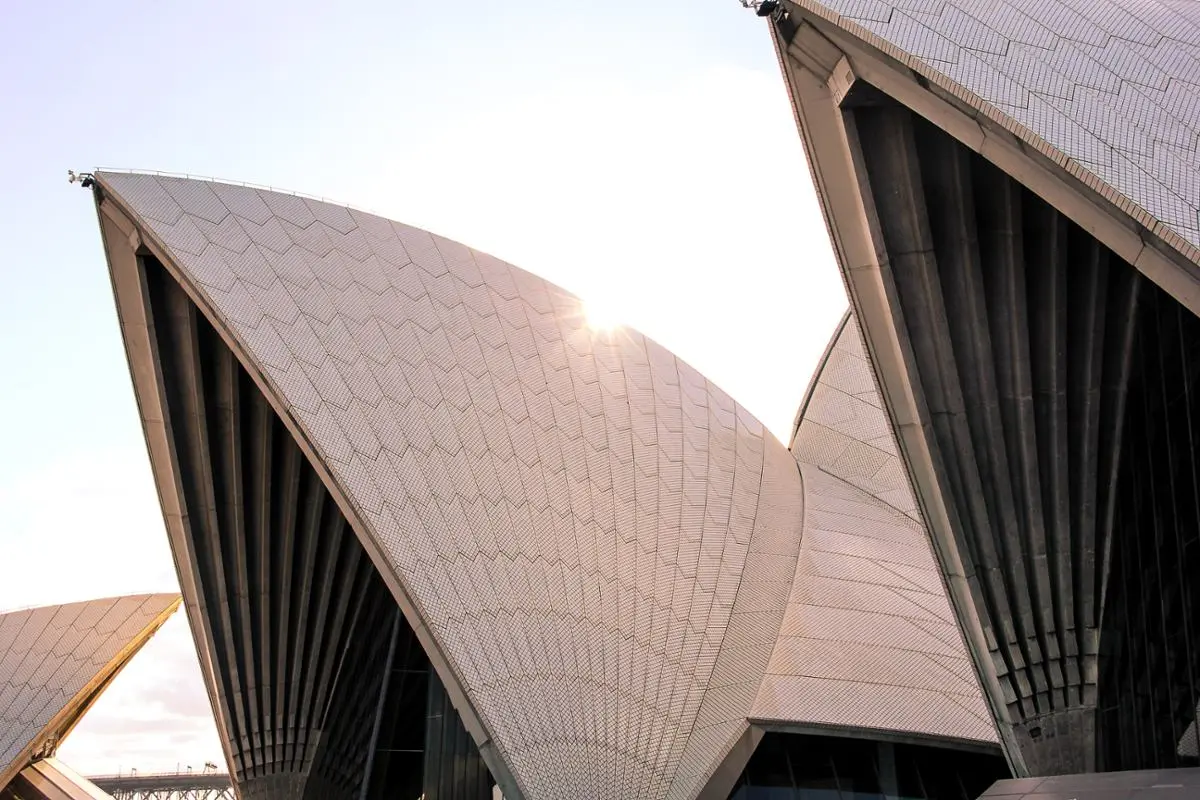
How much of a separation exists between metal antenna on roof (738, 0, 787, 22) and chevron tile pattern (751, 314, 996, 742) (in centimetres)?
425

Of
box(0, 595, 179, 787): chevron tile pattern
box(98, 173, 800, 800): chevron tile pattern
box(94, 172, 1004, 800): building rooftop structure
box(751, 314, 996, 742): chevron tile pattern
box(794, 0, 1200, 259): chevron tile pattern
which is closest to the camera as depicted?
box(794, 0, 1200, 259): chevron tile pattern

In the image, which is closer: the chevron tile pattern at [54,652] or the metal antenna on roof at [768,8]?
the metal antenna on roof at [768,8]

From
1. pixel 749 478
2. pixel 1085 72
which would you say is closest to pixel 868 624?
pixel 749 478

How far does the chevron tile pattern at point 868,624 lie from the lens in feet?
56.1

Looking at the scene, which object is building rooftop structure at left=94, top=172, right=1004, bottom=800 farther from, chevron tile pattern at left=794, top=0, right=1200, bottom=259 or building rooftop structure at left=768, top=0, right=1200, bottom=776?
chevron tile pattern at left=794, top=0, right=1200, bottom=259

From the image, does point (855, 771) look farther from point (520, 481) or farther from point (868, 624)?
point (520, 481)

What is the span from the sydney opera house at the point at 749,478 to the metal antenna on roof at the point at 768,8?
0.12ft

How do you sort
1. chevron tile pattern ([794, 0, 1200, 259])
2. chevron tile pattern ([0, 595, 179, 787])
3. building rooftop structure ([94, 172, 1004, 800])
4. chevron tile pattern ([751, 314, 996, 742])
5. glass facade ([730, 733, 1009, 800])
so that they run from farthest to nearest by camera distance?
chevron tile pattern ([0, 595, 179, 787]) → glass facade ([730, 733, 1009, 800]) → chevron tile pattern ([751, 314, 996, 742]) → building rooftop structure ([94, 172, 1004, 800]) → chevron tile pattern ([794, 0, 1200, 259])

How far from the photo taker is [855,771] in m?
17.9

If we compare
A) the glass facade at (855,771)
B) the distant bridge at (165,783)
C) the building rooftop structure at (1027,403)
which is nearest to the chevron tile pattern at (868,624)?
the glass facade at (855,771)

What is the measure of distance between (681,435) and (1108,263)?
9.87 metres

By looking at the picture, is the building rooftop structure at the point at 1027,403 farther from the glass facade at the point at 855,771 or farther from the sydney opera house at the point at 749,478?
the glass facade at the point at 855,771

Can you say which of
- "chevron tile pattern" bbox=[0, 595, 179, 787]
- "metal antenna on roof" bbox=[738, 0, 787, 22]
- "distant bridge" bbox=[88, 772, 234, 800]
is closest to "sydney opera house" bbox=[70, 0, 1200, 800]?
"metal antenna on roof" bbox=[738, 0, 787, 22]

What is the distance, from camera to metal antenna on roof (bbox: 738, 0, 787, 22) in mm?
12750
